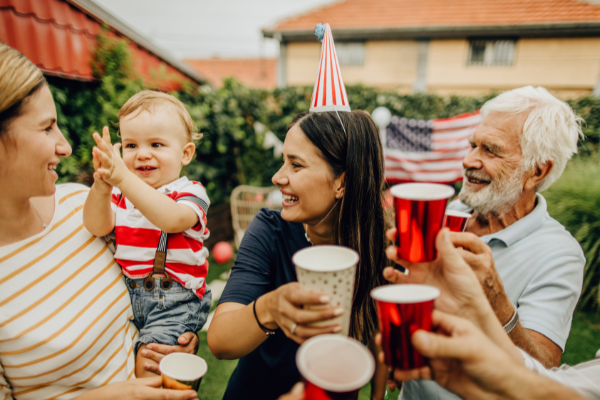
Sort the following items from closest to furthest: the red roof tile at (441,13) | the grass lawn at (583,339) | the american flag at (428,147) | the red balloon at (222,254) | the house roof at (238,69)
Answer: the grass lawn at (583,339) < the red balloon at (222,254) < the american flag at (428,147) < the red roof tile at (441,13) < the house roof at (238,69)

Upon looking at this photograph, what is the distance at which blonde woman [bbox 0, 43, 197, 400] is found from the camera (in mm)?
1117

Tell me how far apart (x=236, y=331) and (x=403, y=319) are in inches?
26.8

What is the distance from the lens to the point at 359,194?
1.59m

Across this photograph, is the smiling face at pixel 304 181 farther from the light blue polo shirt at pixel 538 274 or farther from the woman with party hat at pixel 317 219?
the light blue polo shirt at pixel 538 274

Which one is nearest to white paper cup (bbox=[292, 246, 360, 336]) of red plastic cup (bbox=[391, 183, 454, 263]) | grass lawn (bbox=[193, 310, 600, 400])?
red plastic cup (bbox=[391, 183, 454, 263])

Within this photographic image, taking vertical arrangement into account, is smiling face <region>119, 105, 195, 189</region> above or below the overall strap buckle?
above

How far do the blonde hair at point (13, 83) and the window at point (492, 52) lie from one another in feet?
50.6

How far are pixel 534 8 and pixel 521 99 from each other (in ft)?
48.7

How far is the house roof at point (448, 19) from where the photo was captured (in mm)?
11836

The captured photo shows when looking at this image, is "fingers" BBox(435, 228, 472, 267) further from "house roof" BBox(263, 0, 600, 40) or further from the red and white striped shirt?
"house roof" BBox(263, 0, 600, 40)

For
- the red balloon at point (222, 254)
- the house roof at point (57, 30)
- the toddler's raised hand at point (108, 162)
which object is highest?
the house roof at point (57, 30)

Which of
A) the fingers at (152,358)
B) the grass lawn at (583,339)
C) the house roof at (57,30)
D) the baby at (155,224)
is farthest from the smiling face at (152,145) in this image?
the grass lawn at (583,339)

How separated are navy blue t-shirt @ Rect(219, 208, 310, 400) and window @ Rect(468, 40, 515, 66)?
14810 mm

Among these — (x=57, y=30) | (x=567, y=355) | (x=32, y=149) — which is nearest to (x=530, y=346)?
(x=32, y=149)
